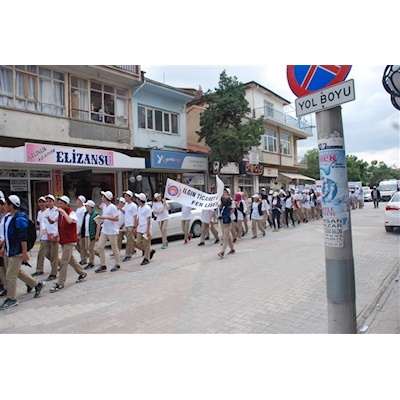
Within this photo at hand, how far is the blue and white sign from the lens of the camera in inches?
645

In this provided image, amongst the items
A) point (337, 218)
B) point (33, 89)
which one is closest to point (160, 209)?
point (33, 89)

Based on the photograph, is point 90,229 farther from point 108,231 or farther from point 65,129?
point 65,129

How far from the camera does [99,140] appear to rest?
47.2ft

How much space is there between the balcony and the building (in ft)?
42.1

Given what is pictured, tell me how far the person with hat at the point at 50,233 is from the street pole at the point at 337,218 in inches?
225

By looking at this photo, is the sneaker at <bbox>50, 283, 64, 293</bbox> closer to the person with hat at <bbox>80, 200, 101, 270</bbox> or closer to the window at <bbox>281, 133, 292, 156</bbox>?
the person with hat at <bbox>80, 200, 101, 270</bbox>

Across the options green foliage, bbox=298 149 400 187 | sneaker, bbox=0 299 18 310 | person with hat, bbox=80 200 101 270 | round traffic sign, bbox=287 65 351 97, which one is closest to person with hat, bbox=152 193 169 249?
person with hat, bbox=80 200 101 270

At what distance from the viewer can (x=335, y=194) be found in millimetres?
3141

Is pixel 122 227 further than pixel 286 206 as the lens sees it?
No

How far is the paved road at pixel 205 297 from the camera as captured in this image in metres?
4.22

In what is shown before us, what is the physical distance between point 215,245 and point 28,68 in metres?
9.70

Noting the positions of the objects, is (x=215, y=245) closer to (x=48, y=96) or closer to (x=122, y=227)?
(x=122, y=227)

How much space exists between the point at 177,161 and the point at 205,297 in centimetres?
1297

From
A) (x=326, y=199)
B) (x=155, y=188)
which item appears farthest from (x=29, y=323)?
(x=155, y=188)
